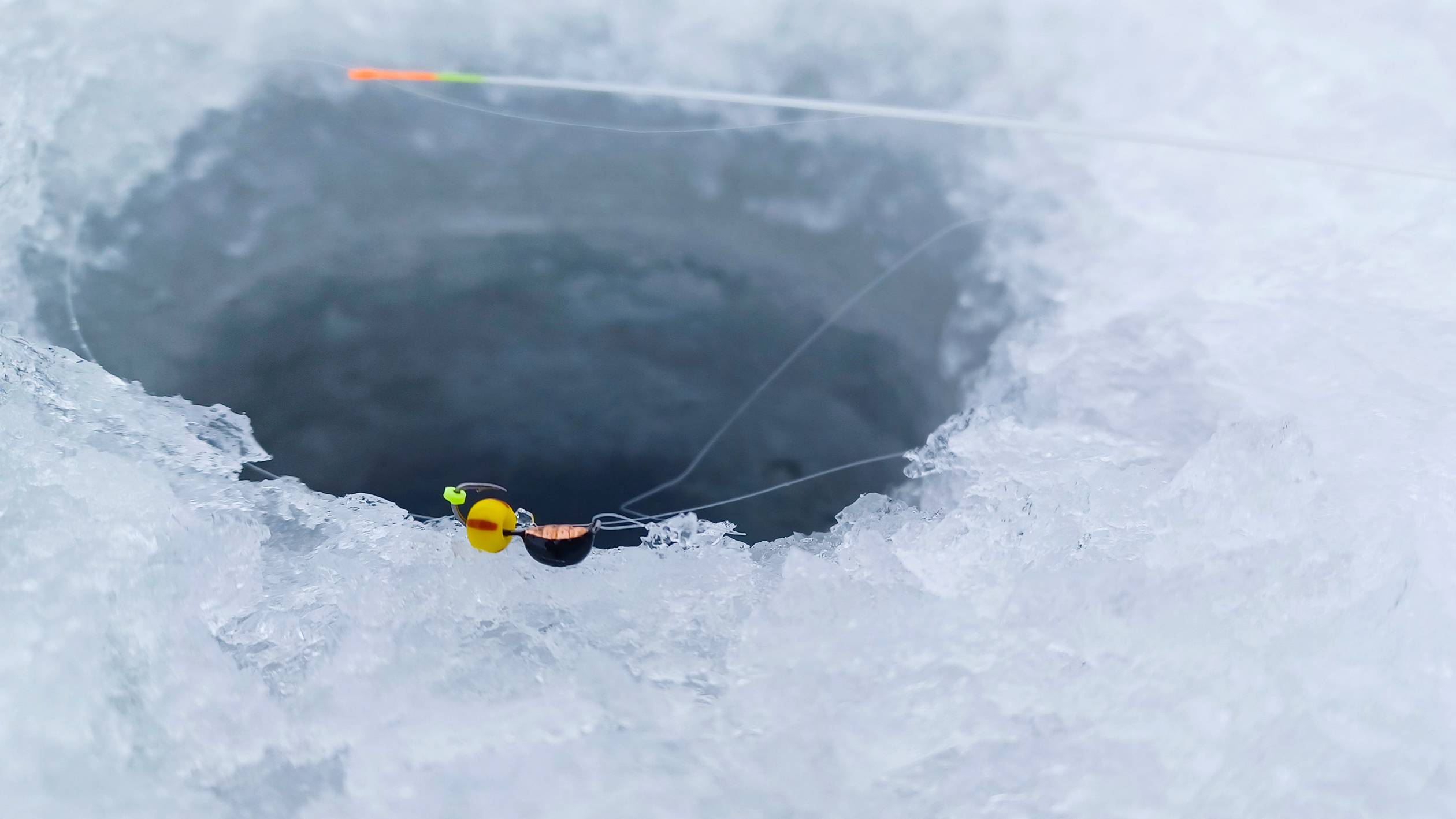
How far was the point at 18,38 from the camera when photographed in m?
1.75

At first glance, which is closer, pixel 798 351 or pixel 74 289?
pixel 74 289

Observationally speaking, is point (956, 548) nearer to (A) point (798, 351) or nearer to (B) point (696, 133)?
(A) point (798, 351)

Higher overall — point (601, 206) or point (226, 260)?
point (601, 206)

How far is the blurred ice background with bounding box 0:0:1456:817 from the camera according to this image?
50.0 inches

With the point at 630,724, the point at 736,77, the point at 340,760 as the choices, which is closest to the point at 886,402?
the point at 736,77

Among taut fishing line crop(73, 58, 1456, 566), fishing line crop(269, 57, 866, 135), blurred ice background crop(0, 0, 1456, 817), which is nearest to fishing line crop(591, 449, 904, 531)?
taut fishing line crop(73, 58, 1456, 566)

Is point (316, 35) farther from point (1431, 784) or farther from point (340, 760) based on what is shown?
point (1431, 784)

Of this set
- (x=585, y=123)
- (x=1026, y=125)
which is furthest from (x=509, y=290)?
(x=1026, y=125)

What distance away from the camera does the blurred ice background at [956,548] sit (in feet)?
4.17

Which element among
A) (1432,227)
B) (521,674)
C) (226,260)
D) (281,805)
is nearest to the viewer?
(281,805)

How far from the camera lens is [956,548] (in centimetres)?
144

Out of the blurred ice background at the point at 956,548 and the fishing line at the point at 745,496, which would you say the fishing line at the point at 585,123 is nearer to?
the blurred ice background at the point at 956,548

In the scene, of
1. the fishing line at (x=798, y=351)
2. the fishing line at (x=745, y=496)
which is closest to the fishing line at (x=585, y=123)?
the fishing line at (x=798, y=351)

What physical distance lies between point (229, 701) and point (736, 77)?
142cm
